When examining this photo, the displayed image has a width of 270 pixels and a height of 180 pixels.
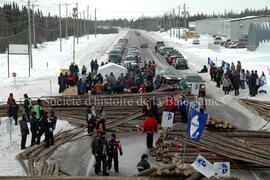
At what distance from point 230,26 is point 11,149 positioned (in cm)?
8750

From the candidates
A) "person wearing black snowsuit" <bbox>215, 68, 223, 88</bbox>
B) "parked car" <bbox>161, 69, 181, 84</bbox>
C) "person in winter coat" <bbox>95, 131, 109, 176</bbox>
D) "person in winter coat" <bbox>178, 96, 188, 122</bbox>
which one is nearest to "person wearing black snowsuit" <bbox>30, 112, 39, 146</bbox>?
"person in winter coat" <bbox>95, 131, 109, 176</bbox>

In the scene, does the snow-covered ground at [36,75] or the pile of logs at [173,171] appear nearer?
the pile of logs at [173,171]

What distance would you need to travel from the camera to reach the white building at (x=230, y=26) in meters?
93.1

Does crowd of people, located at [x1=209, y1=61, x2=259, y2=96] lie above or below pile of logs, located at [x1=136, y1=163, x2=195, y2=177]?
above

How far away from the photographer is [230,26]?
3888 inches

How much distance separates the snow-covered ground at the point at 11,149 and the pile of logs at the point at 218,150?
463 centimetres

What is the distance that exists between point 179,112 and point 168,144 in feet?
20.2

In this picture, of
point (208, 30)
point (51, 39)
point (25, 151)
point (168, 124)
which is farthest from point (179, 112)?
point (208, 30)

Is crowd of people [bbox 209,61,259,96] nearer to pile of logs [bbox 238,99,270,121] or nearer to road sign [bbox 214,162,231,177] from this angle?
pile of logs [bbox 238,99,270,121]

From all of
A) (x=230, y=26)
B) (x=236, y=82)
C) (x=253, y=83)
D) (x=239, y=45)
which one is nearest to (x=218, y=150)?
(x=253, y=83)

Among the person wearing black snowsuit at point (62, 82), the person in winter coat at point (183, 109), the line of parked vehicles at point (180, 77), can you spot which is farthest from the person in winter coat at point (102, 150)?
the person wearing black snowsuit at point (62, 82)

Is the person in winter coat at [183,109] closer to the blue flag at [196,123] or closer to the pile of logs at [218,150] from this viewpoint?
the pile of logs at [218,150]

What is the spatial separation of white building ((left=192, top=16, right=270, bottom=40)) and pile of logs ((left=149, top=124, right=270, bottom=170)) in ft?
266

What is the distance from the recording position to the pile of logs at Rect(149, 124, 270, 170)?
13562 mm
